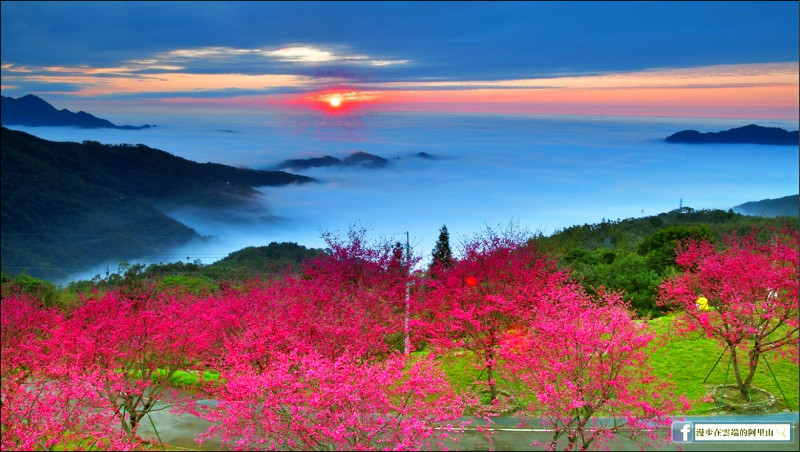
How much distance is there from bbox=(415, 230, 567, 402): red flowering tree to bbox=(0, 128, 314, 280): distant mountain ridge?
46033mm

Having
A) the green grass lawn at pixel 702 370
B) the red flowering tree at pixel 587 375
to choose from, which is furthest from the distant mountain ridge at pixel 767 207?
the red flowering tree at pixel 587 375

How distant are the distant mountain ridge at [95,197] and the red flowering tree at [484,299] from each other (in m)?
46.0

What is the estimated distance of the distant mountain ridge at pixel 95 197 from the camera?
59594 millimetres

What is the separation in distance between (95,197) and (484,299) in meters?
63.7

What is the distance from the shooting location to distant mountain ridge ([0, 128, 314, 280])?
59.6m

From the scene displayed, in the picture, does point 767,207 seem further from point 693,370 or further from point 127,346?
point 127,346

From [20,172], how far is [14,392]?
207 ft

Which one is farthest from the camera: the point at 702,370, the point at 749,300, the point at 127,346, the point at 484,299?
the point at 702,370

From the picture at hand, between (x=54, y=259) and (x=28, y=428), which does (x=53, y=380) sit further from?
(x=54, y=259)

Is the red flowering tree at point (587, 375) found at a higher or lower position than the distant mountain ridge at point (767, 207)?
lower

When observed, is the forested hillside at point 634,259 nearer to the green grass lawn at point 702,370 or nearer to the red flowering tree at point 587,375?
the green grass lawn at point 702,370

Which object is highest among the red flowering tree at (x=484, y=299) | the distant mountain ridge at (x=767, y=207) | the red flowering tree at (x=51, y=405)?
the distant mountain ridge at (x=767, y=207)

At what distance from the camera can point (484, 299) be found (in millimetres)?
18188

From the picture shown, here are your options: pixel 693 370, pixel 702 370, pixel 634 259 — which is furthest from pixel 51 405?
pixel 634 259
